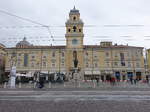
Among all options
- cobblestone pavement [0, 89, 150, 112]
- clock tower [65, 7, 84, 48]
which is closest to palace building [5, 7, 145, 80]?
clock tower [65, 7, 84, 48]

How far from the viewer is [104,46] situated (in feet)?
212

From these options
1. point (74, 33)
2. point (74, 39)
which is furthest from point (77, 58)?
point (74, 33)

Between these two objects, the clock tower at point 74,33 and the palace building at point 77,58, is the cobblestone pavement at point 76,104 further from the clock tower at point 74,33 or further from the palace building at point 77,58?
the clock tower at point 74,33

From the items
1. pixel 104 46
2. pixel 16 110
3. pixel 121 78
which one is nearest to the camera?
pixel 16 110

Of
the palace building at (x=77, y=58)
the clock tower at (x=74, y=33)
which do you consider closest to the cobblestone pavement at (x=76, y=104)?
the palace building at (x=77, y=58)

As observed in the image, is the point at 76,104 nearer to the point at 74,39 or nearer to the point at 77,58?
the point at 77,58

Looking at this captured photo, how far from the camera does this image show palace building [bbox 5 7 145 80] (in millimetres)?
61969

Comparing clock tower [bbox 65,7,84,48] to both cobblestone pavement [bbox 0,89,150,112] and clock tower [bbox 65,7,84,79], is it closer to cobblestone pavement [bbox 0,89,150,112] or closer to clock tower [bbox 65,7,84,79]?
clock tower [bbox 65,7,84,79]

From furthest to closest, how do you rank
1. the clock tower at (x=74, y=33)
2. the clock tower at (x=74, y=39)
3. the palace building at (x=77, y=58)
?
the clock tower at (x=74, y=33)
the clock tower at (x=74, y=39)
the palace building at (x=77, y=58)

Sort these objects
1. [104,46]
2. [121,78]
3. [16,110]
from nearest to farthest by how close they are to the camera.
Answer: [16,110]
[121,78]
[104,46]

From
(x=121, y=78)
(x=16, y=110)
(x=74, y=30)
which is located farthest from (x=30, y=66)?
A: (x=16, y=110)

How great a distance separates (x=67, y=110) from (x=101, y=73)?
2143 inches

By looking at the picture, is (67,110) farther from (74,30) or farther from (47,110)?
(74,30)

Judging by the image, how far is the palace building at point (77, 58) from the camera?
2440 inches
